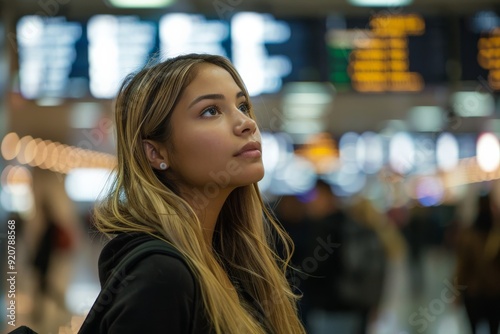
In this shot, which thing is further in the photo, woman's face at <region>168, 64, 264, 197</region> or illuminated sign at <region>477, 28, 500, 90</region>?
illuminated sign at <region>477, 28, 500, 90</region>

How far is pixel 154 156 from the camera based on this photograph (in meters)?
1.79

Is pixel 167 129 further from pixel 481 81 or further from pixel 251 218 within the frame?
pixel 481 81

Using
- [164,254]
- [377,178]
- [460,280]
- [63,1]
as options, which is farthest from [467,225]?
[377,178]

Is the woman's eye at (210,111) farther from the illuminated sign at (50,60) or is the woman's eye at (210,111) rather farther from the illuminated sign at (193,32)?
the illuminated sign at (50,60)

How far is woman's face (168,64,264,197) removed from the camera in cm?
174

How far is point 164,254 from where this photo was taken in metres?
1.44

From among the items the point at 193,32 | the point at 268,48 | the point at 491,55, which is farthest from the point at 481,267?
the point at 193,32

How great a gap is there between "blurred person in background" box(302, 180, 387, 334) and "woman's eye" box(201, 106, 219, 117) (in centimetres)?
446

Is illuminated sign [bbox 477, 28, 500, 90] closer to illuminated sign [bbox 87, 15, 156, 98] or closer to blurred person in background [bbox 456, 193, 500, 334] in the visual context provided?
blurred person in background [bbox 456, 193, 500, 334]

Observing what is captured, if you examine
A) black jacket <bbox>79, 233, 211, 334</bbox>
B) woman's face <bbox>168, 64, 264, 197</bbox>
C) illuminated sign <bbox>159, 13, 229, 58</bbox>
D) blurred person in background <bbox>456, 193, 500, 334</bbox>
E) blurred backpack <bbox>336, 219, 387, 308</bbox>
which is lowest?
blurred backpack <bbox>336, 219, 387, 308</bbox>

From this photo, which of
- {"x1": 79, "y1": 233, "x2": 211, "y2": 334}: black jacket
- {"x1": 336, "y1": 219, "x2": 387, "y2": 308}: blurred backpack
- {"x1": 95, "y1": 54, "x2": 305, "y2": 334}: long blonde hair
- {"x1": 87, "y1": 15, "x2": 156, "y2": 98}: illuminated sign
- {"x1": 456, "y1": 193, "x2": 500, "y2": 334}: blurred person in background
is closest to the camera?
{"x1": 79, "y1": 233, "x2": 211, "y2": 334}: black jacket

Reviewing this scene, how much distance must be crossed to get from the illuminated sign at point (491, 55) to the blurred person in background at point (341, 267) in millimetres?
1848

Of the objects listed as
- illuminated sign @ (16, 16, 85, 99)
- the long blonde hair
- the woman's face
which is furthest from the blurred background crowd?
the woman's face

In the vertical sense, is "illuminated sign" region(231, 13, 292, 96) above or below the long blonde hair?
below
